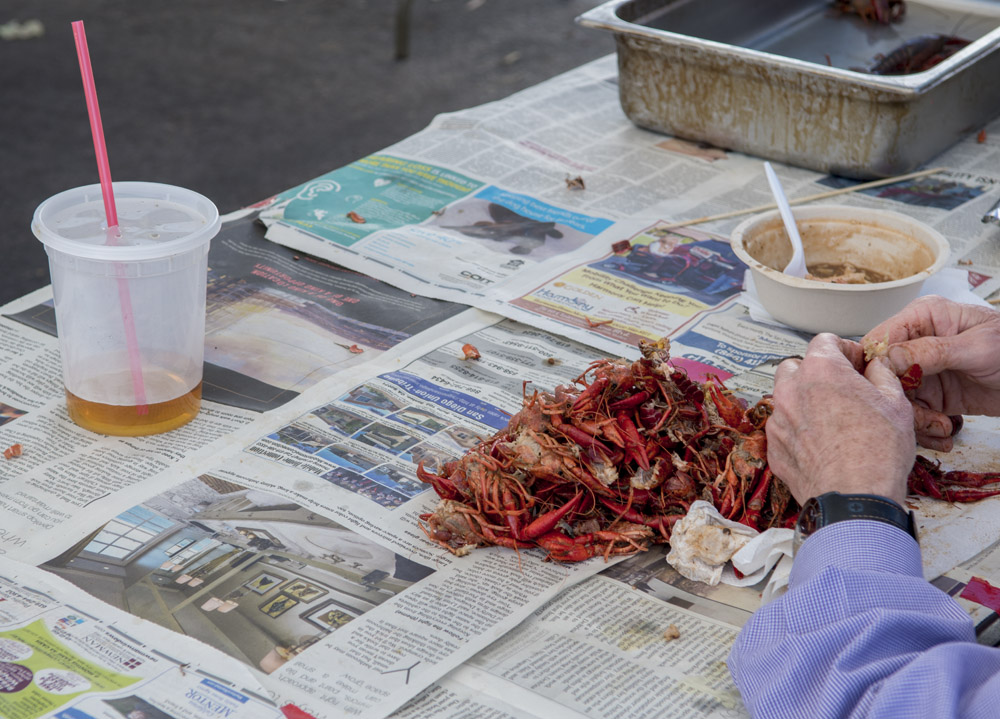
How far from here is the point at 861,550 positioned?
1.02 metres

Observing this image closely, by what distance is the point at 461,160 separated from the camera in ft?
7.56

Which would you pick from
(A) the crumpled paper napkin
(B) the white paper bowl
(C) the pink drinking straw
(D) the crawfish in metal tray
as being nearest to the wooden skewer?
(B) the white paper bowl

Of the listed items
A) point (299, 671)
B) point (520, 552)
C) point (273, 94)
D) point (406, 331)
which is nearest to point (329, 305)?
point (406, 331)

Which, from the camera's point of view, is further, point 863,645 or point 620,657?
point 620,657

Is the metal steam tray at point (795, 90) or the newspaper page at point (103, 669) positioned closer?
the newspaper page at point (103, 669)

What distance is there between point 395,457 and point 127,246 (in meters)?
0.46

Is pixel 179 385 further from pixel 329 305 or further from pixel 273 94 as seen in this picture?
pixel 273 94

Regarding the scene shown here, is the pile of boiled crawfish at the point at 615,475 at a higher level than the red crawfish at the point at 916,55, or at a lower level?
lower

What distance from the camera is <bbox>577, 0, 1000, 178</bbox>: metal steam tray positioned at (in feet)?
6.91

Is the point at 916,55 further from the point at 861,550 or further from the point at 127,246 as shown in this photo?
the point at 127,246

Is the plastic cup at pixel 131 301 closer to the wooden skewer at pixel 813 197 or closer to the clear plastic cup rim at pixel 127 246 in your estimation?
the clear plastic cup rim at pixel 127 246

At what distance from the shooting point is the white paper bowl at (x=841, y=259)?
1.59 m

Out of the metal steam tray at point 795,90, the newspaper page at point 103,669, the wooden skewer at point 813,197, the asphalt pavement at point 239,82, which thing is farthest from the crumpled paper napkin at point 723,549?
the asphalt pavement at point 239,82

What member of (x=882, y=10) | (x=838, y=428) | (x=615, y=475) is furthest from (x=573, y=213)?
(x=882, y=10)
